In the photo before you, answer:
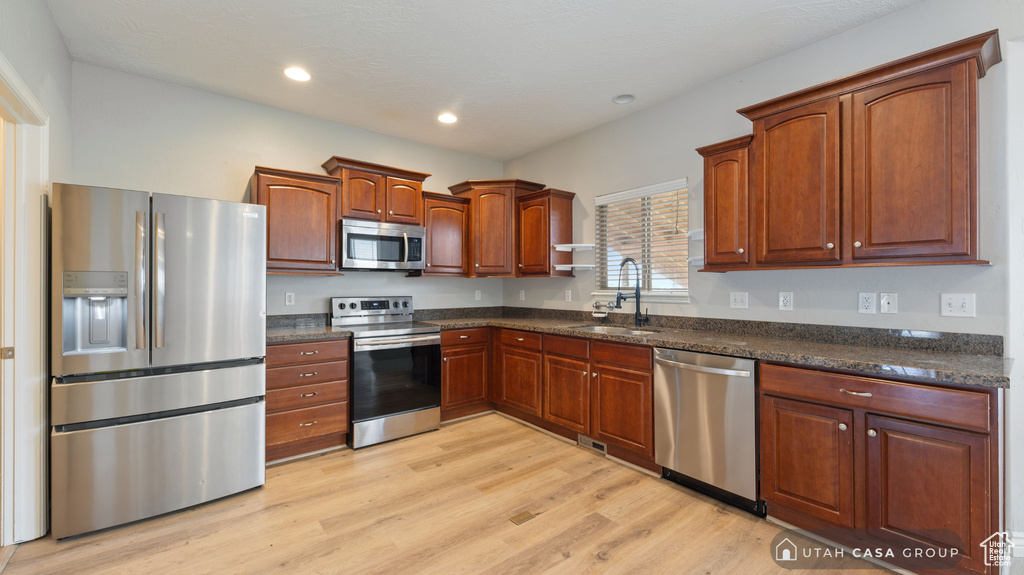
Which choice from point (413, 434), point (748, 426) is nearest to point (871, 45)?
point (748, 426)

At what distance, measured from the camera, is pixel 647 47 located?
105 inches

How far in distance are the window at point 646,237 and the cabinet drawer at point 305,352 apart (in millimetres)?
2298

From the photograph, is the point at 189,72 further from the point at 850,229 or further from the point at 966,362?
the point at 966,362

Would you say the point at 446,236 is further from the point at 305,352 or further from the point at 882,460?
the point at 882,460

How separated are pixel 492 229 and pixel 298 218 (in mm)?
1776

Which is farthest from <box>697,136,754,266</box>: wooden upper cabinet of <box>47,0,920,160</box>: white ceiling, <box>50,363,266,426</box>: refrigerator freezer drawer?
<box>50,363,266,426</box>: refrigerator freezer drawer

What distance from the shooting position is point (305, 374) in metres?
3.12

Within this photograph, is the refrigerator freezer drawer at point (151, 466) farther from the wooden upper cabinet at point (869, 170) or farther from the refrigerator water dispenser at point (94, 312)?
the wooden upper cabinet at point (869, 170)

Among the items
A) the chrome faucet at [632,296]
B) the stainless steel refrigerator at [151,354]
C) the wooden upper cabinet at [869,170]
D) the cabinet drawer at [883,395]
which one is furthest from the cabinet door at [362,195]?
the cabinet drawer at [883,395]

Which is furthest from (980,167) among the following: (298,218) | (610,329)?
(298,218)

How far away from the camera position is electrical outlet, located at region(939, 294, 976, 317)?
2076mm

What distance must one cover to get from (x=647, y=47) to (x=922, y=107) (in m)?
1.42

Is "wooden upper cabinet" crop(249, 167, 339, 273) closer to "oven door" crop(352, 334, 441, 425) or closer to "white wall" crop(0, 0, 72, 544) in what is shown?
"oven door" crop(352, 334, 441, 425)

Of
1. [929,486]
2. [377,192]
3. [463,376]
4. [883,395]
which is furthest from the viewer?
[463,376]
